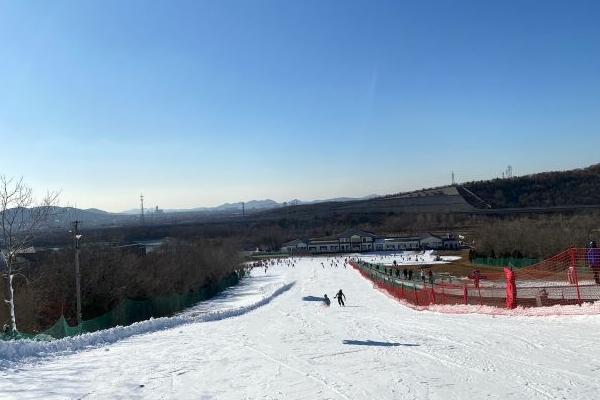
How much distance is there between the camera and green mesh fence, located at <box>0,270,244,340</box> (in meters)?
21.8

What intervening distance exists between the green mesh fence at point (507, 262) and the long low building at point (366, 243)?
56.5 meters

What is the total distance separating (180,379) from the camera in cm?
1082

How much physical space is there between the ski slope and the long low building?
121650 mm

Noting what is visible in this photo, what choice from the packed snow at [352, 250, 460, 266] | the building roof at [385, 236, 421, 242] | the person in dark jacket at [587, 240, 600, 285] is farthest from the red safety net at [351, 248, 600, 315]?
the building roof at [385, 236, 421, 242]

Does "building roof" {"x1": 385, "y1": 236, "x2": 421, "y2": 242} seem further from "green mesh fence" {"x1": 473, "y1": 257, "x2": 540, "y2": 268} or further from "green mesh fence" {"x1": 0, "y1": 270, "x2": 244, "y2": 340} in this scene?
"green mesh fence" {"x1": 0, "y1": 270, "x2": 244, "y2": 340}

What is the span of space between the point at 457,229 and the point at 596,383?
158 meters

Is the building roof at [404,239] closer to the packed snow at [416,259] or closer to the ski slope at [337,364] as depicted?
the packed snow at [416,259]

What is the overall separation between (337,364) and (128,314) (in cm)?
2739

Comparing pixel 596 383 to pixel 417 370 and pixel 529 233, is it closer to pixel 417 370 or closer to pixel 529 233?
pixel 417 370

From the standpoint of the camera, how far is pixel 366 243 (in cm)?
15100

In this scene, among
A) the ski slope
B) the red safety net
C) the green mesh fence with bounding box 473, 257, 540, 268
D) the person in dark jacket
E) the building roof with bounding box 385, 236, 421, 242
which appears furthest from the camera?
the building roof with bounding box 385, 236, 421, 242

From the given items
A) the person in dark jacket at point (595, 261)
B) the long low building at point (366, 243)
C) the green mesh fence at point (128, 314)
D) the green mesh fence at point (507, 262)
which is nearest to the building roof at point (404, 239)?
the long low building at point (366, 243)

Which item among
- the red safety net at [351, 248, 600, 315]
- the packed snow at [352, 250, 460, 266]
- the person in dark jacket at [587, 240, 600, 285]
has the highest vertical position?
the person in dark jacket at [587, 240, 600, 285]

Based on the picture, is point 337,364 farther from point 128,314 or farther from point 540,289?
point 128,314
